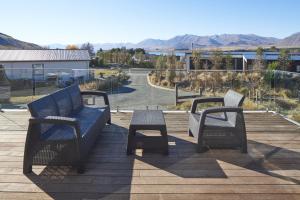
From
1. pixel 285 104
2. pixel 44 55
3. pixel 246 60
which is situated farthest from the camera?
pixel 44 55

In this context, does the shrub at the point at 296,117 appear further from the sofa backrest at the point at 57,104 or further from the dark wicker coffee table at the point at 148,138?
the sofa backrest at the point at 57,104

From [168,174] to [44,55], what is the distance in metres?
29.6

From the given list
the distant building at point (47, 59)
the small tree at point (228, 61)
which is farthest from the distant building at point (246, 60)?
the distant building at point (47, 59)

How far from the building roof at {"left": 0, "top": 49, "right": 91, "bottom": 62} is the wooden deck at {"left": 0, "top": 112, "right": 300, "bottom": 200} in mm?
26843

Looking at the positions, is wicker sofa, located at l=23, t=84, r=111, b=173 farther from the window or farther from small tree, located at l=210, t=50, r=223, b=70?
small tree, located at l=210, t=50, r=223, b=70

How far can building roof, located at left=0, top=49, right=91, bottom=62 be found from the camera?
30.4 metres

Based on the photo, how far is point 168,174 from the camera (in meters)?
3.40

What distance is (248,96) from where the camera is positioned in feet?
24.4

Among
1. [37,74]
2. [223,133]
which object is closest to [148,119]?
[223,133]

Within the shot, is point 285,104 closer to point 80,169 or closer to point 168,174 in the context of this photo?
point 168,174

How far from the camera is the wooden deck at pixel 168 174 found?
296 centimetres

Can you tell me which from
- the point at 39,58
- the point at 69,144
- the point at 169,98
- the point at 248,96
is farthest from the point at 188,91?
the point at 39,58

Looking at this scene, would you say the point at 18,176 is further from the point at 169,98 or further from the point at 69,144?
→ the point at 169,98

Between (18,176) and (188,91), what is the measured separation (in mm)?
5745
